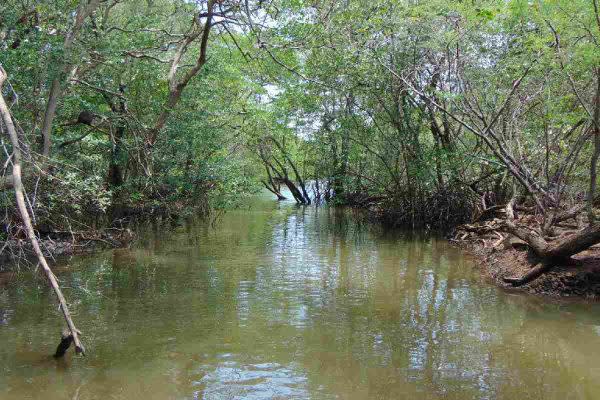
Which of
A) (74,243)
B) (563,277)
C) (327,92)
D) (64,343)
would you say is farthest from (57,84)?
(327,92)

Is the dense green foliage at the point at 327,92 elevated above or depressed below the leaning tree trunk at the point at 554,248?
above

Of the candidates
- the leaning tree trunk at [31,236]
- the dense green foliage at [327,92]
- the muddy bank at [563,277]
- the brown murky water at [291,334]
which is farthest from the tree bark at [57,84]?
the muddy bank at [563,277]

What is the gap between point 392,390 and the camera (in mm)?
4613

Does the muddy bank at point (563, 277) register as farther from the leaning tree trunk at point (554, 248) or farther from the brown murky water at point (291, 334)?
the brown murky water at point (291, 334)

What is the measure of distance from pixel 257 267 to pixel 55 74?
4814 millimetres

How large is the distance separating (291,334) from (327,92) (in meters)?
15.2

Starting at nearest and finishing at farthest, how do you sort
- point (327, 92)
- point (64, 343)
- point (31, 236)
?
point (31, 236) < point (64, 343) < point (327, 92)

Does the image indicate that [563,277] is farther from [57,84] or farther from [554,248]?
[57,84]

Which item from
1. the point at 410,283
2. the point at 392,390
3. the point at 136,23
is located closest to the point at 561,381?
the point at 392,390

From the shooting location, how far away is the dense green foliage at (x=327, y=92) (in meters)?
8.58

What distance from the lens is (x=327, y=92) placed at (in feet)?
66.0

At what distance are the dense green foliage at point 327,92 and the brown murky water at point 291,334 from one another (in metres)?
1.75

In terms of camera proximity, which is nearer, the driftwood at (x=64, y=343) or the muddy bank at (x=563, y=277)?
the driftwood at (x=64, y=343)

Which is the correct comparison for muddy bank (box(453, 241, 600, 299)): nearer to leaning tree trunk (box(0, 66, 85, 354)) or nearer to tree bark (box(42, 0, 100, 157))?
leaning tree trunk (box(0, 66, 85, 354))
